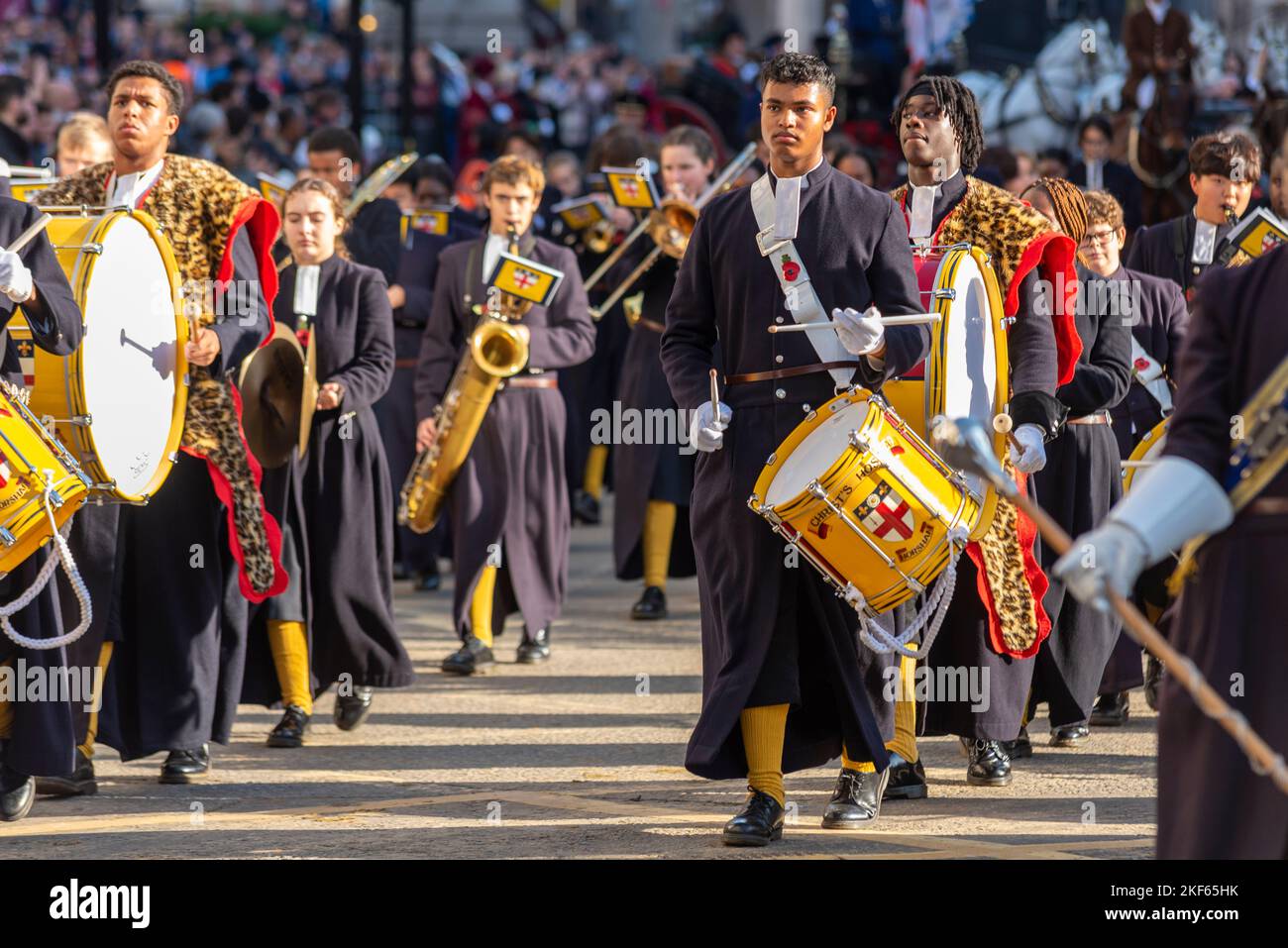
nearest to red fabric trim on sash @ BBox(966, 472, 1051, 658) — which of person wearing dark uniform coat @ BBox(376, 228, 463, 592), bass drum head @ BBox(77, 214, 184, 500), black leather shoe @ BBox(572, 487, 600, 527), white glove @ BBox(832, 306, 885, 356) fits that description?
white glove @ BBox(832, 306, 885, 356)

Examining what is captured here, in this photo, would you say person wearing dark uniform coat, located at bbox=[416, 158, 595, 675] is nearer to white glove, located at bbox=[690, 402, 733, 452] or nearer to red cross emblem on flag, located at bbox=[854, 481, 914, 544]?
white glove, located at bbox=[690, 402, 733, 452]

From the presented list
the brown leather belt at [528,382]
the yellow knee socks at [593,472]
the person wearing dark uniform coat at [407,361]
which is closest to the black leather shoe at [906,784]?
the brown leather belt at [528,382]

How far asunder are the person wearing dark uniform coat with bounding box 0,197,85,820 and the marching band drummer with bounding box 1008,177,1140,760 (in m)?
3.03

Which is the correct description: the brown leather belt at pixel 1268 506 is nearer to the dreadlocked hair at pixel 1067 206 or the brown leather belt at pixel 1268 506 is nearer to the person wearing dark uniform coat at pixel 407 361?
the dreadlocked hair at pixel 1067 206

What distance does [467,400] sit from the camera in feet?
31.2

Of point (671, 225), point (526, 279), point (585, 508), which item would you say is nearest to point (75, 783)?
point (526, 279)

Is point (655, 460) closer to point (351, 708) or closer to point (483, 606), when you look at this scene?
point (483, 606)

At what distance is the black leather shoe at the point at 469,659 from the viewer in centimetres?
945

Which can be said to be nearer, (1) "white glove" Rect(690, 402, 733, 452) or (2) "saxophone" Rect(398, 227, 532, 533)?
(1) "white glove" Rect(690, 402, 733, 452)

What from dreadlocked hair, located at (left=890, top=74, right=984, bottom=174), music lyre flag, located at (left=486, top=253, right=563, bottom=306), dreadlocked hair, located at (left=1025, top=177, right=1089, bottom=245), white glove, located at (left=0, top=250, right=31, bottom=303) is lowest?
white glove, located at (left=0, top=250, right=31, bottom=303)

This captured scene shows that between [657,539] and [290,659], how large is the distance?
328 cm

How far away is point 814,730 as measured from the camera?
6.30 m

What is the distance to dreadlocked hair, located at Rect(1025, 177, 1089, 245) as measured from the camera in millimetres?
7457
